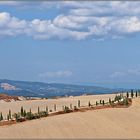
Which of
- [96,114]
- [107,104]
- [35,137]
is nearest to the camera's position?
[35,137]

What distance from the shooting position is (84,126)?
148 ft

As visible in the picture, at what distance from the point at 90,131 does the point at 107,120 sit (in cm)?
410

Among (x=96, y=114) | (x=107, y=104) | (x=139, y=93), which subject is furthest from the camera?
(x=139, y=93)

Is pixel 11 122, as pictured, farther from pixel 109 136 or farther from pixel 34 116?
pixel 109 136

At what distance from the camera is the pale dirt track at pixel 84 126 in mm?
42062

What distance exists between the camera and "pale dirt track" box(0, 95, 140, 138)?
4206 cm

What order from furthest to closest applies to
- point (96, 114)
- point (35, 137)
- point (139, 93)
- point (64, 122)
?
point (139, 93)
point (96, 114)
point (64, 122)
point (35, 137)

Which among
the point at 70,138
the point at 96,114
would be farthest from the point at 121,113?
the point at 70,138

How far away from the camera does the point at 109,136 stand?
41.8 m

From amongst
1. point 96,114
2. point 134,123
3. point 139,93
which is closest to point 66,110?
point 96,114

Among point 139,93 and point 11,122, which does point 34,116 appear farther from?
point 139,93

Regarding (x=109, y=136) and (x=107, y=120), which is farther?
(x=107, y=120)

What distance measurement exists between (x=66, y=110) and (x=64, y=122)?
501cm

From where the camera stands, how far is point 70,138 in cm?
4094
